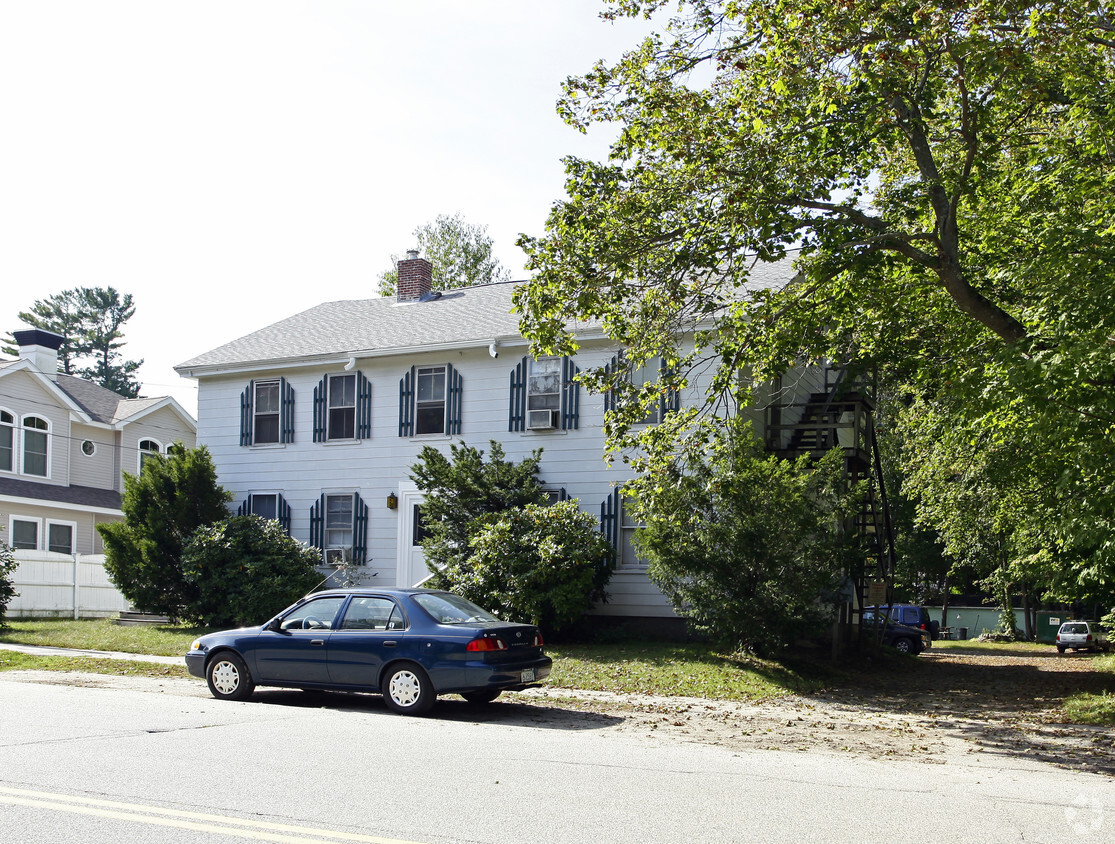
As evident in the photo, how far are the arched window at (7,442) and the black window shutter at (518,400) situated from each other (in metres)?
16.6

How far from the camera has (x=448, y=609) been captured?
38.2ft

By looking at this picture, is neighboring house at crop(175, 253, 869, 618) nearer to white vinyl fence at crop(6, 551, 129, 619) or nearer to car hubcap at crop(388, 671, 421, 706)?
white vinyl fence at crop(6, 551, 129, 619)

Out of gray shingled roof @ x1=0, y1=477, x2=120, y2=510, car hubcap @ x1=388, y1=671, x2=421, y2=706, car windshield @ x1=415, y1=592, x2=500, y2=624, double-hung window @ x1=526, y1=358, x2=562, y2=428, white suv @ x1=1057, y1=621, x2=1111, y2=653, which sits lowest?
white suv @ x1=1057, y1=621, x2=1111, y2=653

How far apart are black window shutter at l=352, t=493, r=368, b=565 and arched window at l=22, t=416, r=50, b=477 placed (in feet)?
42.8

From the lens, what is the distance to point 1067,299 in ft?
33.3

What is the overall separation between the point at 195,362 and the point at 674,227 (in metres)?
15.3

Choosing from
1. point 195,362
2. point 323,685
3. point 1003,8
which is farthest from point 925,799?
point 195,362

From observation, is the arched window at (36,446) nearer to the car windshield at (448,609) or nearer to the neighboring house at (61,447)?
the neighboring house at (61,447)

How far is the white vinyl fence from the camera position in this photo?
2464 cm

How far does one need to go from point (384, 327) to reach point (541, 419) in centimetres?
544

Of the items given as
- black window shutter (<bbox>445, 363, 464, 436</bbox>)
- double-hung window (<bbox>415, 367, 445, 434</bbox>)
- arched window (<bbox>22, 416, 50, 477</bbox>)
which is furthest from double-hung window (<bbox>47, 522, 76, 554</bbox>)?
black window shutter (<bbox>445, 363, 464, 436</bbox>)

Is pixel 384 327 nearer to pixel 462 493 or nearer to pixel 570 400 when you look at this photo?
pixel 570 400

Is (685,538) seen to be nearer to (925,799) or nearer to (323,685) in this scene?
(323,685)

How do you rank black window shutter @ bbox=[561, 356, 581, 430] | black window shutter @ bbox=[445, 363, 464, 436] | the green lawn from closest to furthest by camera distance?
the green lawn, black window shutter @ bbox=[561, 356, 581, 430], black window shutter @ bbox=[445, 363, 464, 436]
